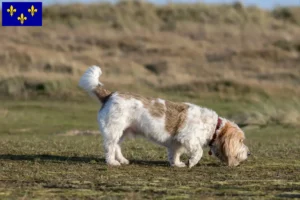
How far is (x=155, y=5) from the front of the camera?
53.9 metres

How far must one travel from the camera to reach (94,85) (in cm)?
1280

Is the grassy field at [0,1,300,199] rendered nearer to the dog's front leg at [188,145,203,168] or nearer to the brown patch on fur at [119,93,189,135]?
the dog's front leg at [188,145,203,168]

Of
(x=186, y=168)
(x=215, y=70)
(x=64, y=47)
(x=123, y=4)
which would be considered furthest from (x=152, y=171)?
(x=123, y=4)

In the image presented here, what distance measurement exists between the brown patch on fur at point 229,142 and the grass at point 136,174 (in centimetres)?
19

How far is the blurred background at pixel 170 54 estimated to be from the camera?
30.1 m

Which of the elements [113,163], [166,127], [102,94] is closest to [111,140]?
[113,163]

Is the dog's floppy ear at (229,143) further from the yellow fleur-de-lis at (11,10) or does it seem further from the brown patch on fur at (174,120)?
the yellow fleur-de-lis at (11,10)

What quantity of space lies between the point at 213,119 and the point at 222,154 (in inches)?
22.3

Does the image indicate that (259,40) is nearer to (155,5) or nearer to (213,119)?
(155,5)

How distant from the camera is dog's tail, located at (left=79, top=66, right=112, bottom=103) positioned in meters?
12.7

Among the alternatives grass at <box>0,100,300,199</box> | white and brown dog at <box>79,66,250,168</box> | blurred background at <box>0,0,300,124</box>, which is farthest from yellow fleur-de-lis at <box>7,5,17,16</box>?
white and brown dog at <box>79,66,250,168</box>

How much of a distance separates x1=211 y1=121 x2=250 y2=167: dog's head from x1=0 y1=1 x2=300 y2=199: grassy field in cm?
20

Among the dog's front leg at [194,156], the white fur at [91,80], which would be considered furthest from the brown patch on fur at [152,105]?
the dog's front leg at [194,156]

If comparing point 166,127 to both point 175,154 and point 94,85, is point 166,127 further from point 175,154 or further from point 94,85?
point 94,85
